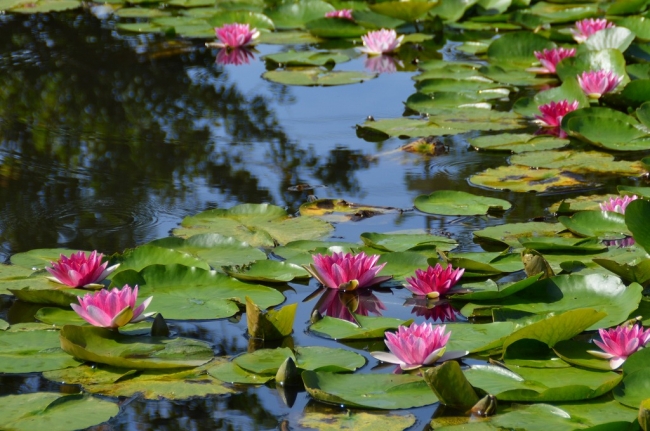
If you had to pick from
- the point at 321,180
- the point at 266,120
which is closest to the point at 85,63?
the point at 266,120

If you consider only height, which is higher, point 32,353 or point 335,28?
point 335,28

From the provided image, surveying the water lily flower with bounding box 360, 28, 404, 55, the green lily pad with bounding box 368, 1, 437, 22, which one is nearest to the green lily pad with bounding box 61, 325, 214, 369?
the water lily flower with bounding box 360, 28, 404, 55

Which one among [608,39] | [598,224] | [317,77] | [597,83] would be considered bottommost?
[598,224]

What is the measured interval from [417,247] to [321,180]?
99 centimetres

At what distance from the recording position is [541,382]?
213 centimetres

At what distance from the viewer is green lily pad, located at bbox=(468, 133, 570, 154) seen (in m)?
4.14

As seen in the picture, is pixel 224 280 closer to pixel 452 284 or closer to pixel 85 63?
pixel 452 284

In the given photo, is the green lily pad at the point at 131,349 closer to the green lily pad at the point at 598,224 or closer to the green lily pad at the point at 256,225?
the green lily pad at the point at 256,225

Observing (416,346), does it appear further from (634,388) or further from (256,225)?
(256,225)

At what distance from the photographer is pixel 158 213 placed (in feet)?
11.3

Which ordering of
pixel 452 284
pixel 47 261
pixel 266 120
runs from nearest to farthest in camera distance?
1. pixel 452 284
2. pixel 47 261
3. pixel 266 120

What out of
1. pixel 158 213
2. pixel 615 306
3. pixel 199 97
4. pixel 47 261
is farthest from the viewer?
pixel 199 97

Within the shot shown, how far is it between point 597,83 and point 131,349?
315 cm

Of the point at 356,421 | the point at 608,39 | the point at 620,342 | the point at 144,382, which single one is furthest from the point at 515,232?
the point at 608,39
